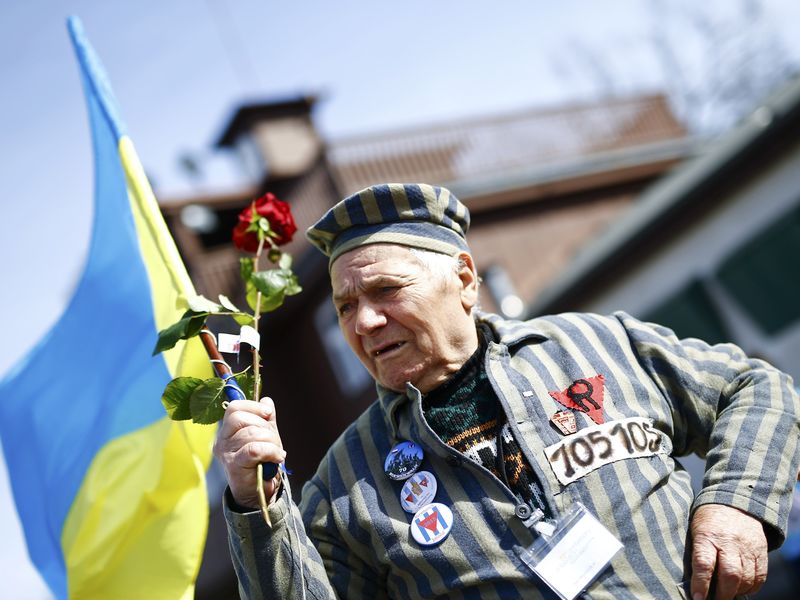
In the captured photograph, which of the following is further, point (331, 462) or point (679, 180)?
point (679, 180)

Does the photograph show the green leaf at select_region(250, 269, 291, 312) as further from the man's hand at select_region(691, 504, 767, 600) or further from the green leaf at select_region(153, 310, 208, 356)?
the man's hand at select_region(691, 504, 767, 600)

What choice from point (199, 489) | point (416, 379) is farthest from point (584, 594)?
point (199, 489)

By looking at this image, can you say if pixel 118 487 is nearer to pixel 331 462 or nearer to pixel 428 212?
pixel 331 462

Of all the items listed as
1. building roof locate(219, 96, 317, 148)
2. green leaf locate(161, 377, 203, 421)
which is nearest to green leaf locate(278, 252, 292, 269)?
green leaf locate(161, 377, 203, 421)

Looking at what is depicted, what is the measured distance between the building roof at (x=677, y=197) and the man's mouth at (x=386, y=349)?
8.09m

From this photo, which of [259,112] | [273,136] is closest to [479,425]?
[273,136]

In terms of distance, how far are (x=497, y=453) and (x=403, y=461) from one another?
0.86 ft

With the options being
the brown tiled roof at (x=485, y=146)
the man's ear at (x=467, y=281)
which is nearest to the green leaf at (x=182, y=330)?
the man's ear at (x=467, y=281)

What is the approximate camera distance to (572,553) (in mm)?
2229

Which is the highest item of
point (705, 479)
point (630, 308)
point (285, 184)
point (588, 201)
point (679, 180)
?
point (285, 184)

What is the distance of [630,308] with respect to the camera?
11.6 m

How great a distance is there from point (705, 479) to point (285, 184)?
18.0m

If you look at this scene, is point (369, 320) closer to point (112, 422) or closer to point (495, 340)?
point (495, 340)

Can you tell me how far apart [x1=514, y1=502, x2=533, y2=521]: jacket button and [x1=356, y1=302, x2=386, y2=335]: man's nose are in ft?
2.02
